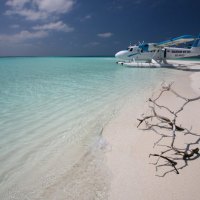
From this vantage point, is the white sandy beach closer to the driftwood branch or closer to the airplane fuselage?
the driftwood branch

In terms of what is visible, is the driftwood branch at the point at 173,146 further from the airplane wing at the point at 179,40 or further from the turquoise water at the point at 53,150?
the airplane wing at the point at 179,40

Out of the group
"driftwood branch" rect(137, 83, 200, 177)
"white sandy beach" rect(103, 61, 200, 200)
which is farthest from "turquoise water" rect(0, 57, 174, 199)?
"driftwood branch" rect(137, 83, 200, 177)

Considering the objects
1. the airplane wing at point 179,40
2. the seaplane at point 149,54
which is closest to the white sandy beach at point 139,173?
the airplane wing at point 179,40

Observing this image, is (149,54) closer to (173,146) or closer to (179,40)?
(179,40)

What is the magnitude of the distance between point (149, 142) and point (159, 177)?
1.07m

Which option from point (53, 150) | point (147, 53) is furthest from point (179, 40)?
point (53, 150)

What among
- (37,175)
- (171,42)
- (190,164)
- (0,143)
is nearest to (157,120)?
(190,164)

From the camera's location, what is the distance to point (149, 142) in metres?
3.63

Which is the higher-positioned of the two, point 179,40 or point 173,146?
point 179,40

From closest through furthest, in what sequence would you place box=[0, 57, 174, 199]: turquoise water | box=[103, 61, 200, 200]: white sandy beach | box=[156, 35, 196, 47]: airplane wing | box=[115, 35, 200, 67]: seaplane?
box=[103, 61, 200, 200]: white sandy beach, box=[0, 57, 174, 199]: turquoise water, box=[156, 35, 196, 47]: airplane wing, box=[115, 35, 200, 67]: seaplane

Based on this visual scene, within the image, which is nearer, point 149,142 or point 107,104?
point 149,142

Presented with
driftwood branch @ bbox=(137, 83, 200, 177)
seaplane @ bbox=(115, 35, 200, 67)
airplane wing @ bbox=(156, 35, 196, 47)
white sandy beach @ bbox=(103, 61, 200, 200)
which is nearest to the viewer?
white sandy beach @ bbox=(103, 61, 200, 200)

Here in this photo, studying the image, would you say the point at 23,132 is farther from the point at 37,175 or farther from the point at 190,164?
the point at 190,164

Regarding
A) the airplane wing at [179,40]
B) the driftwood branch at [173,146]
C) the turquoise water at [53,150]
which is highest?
the airplane wing at [179,40]
